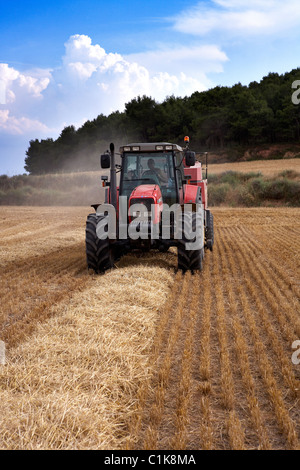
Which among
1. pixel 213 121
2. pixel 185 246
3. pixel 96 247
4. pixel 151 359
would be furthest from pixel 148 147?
pixel 213 121

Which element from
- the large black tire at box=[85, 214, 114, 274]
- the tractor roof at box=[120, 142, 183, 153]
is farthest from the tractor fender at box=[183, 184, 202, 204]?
the large black tire at box=[85, 214, 114, 274]

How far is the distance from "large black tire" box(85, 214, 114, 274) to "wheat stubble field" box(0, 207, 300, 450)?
0.97 feet

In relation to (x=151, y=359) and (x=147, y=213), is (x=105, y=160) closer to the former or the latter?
(x=147, y=213)

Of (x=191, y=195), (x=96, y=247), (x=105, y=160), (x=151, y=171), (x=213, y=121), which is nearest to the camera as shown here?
(x=105, y=160)

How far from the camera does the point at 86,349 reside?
3.91 meters

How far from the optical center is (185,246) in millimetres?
7133

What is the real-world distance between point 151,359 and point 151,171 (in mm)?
4468

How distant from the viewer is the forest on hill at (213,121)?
42.2 meters

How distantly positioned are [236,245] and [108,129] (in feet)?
135

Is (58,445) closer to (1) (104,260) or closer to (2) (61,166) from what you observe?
(1) (104,260)

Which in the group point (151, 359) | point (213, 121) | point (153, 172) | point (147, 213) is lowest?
point (151, 359)

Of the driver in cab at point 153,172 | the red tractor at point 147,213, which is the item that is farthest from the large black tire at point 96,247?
the driver in cab at point 153,172

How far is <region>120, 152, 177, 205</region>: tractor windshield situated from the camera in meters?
7.68

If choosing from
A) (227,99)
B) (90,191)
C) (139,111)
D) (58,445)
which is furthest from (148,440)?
(227,99)
